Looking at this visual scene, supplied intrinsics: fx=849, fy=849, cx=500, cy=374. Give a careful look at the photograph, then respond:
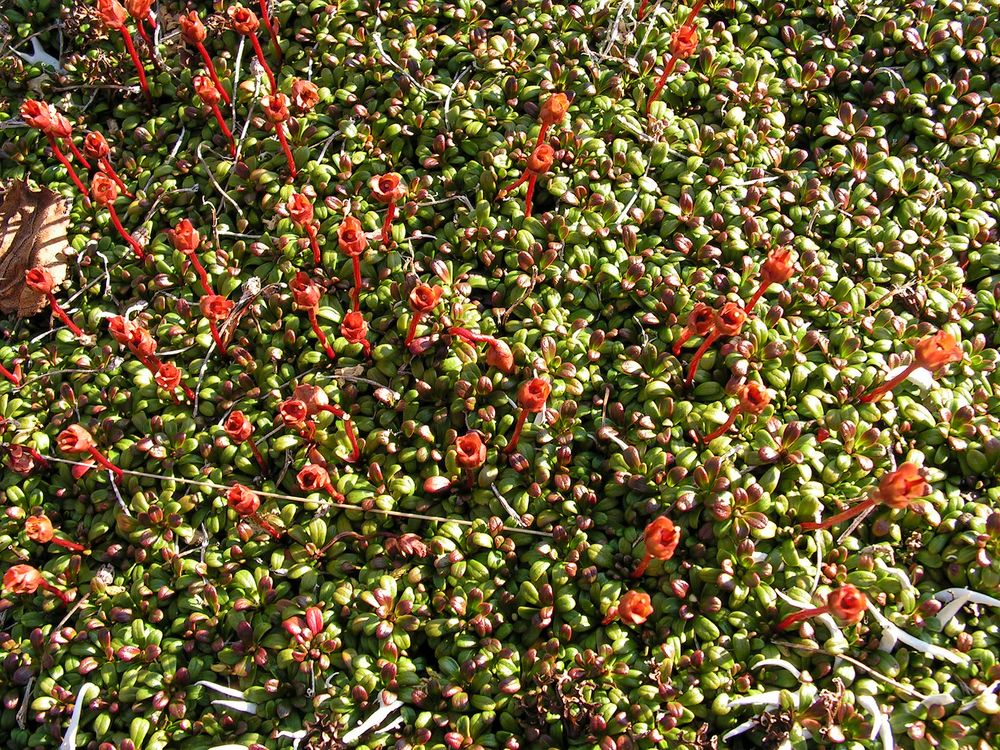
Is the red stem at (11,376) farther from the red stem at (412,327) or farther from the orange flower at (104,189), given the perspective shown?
the red stem at (412,327)

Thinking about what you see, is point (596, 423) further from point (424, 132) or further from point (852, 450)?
point (424, 132)

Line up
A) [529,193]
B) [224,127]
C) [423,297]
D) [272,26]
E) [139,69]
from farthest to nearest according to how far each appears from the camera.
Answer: [272,26], [139,69], [224,127], [529,193], [423,297]

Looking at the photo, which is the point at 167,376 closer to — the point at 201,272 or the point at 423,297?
the point at 201,272

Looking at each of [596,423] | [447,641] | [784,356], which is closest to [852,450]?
[784,356]

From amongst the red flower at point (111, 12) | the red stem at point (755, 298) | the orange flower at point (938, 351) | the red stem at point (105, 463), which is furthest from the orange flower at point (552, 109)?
the red stem at point (105, 463)

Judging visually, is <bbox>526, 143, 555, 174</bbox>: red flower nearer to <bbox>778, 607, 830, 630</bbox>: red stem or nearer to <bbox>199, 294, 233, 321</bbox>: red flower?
<bbox>199, 294, 233, 321</bbox>: red flower

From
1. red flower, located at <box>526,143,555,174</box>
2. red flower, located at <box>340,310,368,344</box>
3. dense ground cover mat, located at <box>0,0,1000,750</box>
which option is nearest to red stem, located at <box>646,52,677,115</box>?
dense ground cover mat, located at <box>0,0,1000,750</box>

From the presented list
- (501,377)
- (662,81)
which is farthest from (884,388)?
(662,81)
